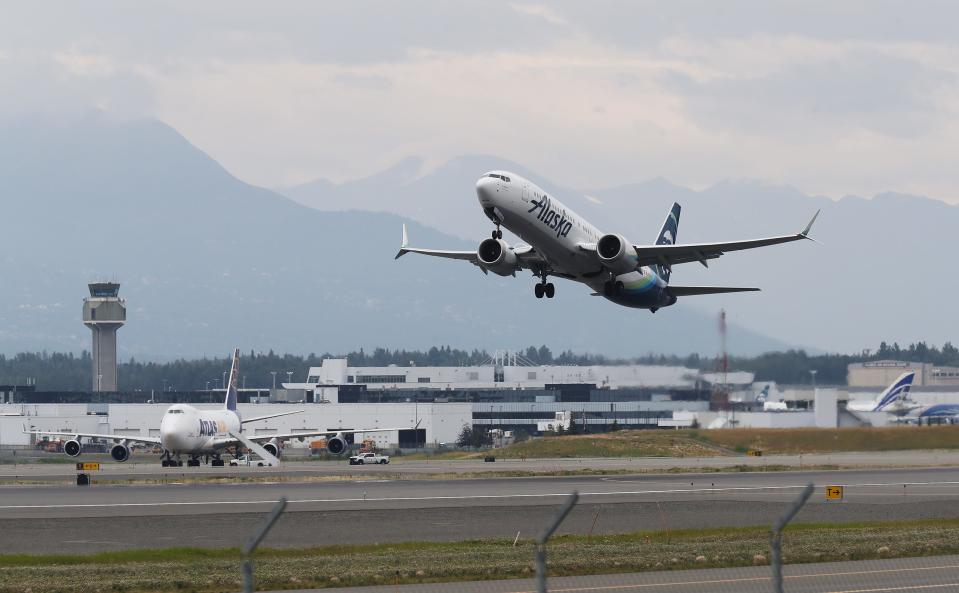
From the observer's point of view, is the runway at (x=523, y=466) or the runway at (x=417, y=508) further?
the runway at (x=523, y=466)

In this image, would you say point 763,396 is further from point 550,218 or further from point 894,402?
point 550,218

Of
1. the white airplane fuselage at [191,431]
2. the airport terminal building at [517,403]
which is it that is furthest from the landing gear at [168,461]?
the airport terminal building at [517,403]

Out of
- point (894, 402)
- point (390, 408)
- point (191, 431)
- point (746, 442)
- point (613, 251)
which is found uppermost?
point (613, 251)

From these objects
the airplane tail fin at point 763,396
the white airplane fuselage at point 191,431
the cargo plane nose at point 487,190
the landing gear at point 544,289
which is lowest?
the white airplane fuselage at point 191,431

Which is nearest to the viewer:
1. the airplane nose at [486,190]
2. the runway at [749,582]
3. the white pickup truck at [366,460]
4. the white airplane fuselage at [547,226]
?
the runway at [749,582]

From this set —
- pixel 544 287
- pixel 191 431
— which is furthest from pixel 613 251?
pixel 191 431

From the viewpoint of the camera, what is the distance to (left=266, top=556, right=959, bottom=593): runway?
90.3ft

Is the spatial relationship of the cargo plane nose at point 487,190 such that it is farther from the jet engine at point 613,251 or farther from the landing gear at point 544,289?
the landing gear at point 544,289

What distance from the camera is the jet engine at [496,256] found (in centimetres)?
5912

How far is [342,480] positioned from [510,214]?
59.0 ft

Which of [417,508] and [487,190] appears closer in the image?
[417,508]

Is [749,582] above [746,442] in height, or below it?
above

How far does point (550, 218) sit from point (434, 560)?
27.5 metres

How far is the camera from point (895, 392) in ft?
358
